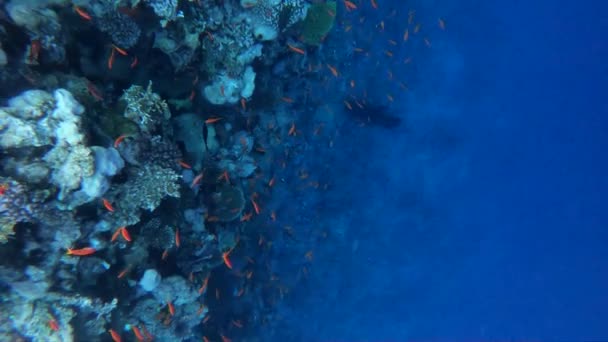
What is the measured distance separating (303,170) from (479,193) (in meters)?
10.3

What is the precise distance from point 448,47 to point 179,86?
40.8 feet

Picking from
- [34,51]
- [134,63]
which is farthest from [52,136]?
[134,63]

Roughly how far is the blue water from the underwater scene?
Answer: 0.10 metres

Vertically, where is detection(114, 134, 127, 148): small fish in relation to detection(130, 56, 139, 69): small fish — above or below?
below

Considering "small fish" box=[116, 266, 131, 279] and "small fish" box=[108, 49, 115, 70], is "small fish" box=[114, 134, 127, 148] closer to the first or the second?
"small fish" box=[108, 49, 115, 70]

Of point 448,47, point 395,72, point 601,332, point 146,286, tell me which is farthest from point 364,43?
point 601,332

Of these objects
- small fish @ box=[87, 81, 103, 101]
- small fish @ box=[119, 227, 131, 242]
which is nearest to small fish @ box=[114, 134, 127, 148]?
small fish @ box=[87, 81, 103, 101]

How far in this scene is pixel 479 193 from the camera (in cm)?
1680

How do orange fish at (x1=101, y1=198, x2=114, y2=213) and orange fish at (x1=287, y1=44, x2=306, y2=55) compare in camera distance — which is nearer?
orange fish at (x1=101, y1=198, x2=114, y2=213)

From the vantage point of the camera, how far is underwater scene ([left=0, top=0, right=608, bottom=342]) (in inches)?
174

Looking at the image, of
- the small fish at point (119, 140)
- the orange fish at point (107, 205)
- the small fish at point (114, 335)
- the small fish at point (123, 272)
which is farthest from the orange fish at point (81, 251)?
the small fish at point (119, 140)

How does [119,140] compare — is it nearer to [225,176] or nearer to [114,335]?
[225,176]

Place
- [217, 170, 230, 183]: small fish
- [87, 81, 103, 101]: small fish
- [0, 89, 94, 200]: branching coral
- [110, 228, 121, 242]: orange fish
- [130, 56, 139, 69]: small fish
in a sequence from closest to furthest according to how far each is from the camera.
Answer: [0, 89, 94, 200]: branching coral < [87, 81, 103, 101]: small fish < [110, 228, 121, 242]: orange fish < [130, 56, 139, 69]: small fish < [217, 170, 230, 183]: small fish

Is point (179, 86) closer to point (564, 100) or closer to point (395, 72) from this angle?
point (395, 72)
